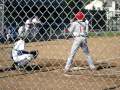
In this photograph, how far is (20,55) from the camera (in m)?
12.7

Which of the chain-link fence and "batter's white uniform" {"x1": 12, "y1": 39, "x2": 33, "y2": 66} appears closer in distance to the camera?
the chain-link fence

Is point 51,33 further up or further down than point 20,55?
further up

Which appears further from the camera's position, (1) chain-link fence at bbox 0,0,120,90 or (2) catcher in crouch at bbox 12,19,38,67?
(2) catcher in crouch at bbox 12,19,38,67

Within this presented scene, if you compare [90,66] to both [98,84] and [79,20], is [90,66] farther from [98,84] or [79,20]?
[79,20]

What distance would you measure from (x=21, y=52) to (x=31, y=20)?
5.71 metres

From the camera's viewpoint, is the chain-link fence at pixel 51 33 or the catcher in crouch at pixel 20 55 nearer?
the chain-link fence at pixel 51 33

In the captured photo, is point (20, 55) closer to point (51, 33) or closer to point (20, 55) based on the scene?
point (20, 55)

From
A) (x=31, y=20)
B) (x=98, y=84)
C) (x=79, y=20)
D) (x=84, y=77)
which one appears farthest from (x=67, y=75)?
(x=31, y=20)

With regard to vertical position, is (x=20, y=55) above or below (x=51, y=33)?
below

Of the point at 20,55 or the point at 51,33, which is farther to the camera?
the point at 20,55

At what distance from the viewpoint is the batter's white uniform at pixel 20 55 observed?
1197cm

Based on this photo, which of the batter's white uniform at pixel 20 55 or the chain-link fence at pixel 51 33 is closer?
the chain-link fence at pixel 51 33

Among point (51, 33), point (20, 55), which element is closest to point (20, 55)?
point (20, 55)

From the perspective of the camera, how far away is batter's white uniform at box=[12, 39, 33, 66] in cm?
1197
